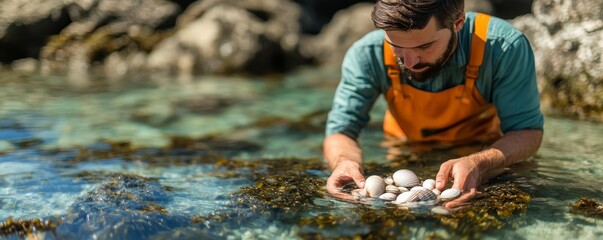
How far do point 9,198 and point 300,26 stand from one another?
13688mm

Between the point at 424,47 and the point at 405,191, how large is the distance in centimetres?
97

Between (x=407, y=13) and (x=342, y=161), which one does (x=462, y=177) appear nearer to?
(x=342, y=161)

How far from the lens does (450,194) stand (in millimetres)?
4027

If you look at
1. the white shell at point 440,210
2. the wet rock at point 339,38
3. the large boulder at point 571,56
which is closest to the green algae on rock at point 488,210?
the white shell at point 440,210

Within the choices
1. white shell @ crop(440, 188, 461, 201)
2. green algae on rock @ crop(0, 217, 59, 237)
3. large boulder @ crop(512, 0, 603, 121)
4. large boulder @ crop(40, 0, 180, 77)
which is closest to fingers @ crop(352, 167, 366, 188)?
white shell @ crop(440, 188, 461, 201)

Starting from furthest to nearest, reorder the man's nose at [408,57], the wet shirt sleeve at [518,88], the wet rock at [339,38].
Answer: the wet rock at [339,38] → the wet shirt sleeve at [518,88] → the man's nose at [408,57]

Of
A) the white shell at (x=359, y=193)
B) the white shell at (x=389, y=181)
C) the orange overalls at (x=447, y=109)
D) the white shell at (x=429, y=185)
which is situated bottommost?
the white shell at (x=359, y=193)

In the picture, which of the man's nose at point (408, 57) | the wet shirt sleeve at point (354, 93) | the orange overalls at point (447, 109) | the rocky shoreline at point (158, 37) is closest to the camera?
the man's nose at point (408, 57)

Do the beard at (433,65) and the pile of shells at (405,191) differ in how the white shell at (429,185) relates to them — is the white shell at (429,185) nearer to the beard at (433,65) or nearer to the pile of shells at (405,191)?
the pile of shells at (405,191)

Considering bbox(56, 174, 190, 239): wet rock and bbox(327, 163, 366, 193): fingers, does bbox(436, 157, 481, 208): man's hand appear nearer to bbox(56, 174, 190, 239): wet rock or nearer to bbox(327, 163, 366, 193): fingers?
bbox(327, 163, 366, 193): fingers

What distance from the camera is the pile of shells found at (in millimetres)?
4039

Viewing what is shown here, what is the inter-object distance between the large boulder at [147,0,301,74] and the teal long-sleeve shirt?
9.26 m

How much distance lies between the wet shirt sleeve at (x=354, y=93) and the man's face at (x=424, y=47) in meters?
0.39

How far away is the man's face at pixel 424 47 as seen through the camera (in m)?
4.34
